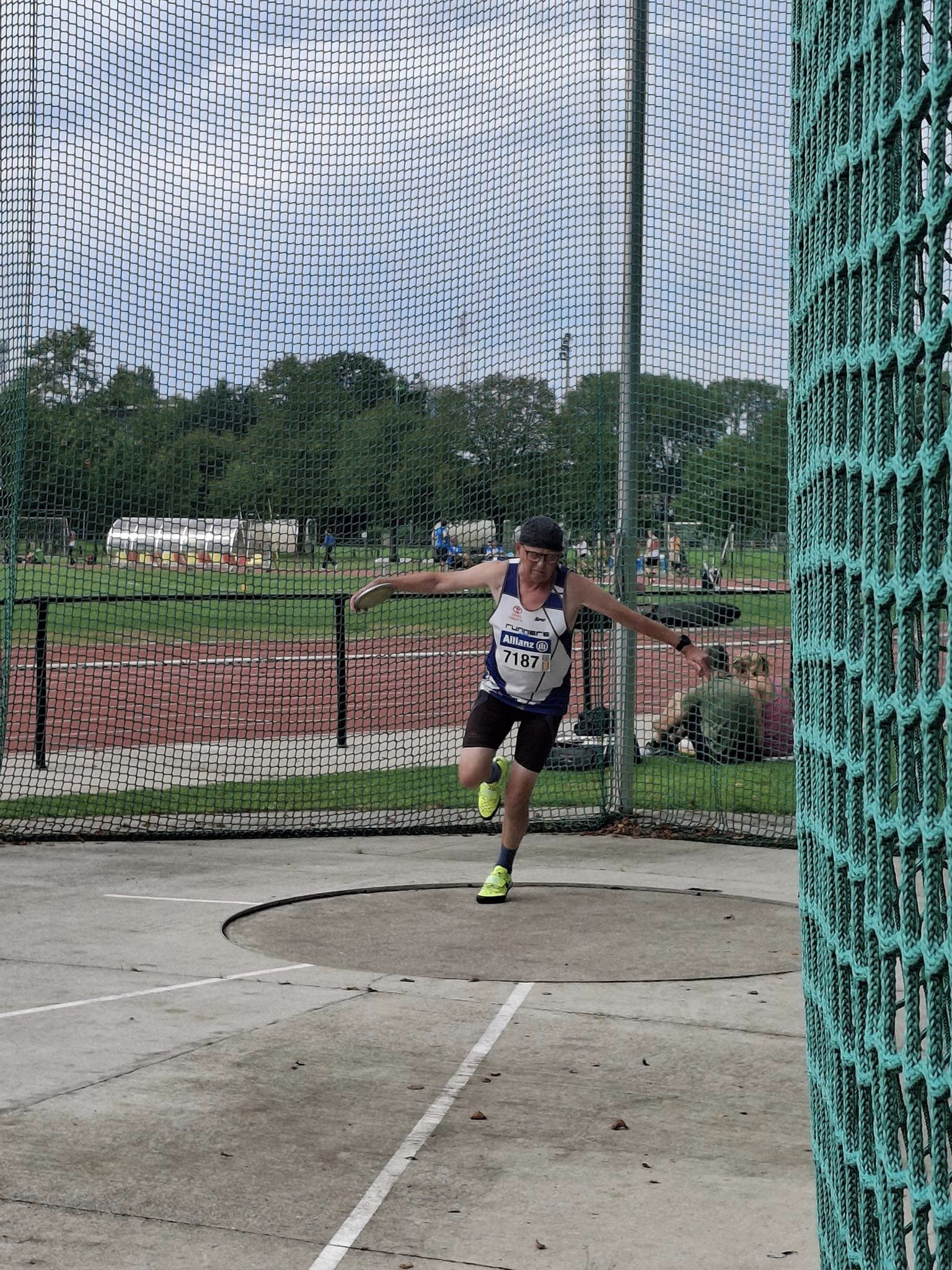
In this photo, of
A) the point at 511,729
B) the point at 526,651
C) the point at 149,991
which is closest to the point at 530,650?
the point at 526,651

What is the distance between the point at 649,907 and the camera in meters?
7.43

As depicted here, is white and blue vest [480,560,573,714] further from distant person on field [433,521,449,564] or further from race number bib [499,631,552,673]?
distant person on field [433,521,449,564]

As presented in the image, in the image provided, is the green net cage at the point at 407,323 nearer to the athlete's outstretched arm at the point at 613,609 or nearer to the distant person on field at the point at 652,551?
the distant person on field at the point at 652,551

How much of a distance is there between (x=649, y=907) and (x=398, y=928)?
1332mm

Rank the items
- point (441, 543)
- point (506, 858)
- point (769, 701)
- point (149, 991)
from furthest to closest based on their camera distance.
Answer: point (769, 701), point (441, 543), point (506, 858), point (149, 991)

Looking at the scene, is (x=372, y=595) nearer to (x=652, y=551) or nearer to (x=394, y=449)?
(x=394, y=449)

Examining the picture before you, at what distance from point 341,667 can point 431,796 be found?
1.21m

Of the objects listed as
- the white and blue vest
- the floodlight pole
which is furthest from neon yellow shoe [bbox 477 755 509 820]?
the floodlight pole

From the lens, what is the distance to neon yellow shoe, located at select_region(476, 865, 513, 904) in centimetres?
740

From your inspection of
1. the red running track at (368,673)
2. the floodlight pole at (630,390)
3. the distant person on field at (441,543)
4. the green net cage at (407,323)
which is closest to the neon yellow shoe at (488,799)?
the green net cage at (407,323)

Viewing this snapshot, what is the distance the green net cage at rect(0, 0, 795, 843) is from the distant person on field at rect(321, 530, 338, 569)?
0.03 meters

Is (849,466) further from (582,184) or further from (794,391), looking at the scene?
(582,184)

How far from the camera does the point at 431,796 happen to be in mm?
10805

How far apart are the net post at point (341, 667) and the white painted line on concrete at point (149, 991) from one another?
5.04m
